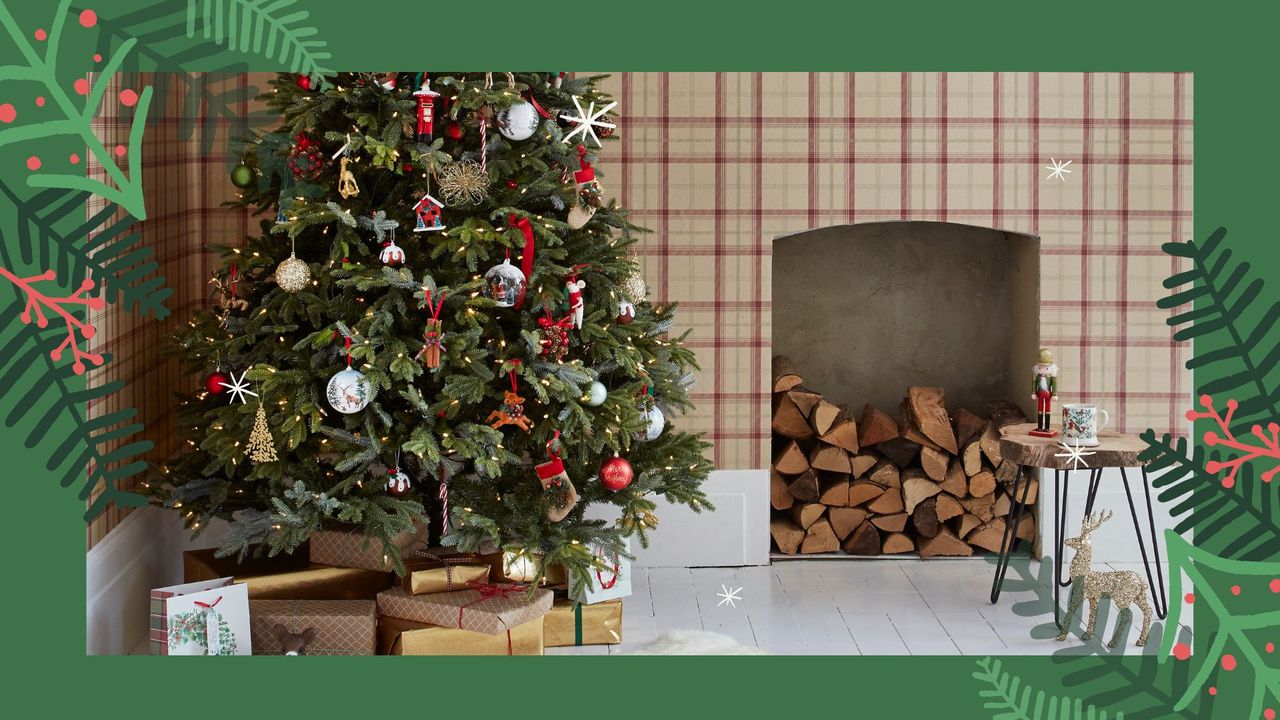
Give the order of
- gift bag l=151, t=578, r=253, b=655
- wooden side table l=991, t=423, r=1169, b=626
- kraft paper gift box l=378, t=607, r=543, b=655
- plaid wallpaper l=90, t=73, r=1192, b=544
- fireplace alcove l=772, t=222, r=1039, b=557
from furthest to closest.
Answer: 1. fireplace alcove l=772, t=222, r=1039, b=557
2. plaid wallpaper l=90, t=73, r=1192, b=544
3. wooden side table l=991, t=423, r=1169, b=626
4. kraft paper gift box l=378, t=607, r=543, b=655
5. gift bag l=151, t=578, r=253, b=655

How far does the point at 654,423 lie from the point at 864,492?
5.09ft

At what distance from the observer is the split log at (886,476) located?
242 inches

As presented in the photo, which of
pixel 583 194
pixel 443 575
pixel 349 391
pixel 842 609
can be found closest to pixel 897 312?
pixel 842 609

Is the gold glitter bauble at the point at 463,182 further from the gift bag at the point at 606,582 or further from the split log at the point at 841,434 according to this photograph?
the split log at the point at 841,434

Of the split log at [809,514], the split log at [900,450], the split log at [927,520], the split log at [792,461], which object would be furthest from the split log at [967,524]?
the split log at [792,461]

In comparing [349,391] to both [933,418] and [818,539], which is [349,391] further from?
[933,418]

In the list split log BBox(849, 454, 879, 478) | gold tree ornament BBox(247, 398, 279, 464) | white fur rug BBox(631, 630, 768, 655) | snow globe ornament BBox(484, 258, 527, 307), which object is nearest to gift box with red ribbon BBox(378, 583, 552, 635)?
white fur rug BBox(631, 630, 768, 655)

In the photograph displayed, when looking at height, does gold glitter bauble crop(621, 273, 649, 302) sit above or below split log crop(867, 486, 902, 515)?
above

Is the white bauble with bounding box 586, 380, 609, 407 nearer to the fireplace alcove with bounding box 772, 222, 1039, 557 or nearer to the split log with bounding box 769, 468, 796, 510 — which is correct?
the split log with bounding box 769, 468, 796, 510

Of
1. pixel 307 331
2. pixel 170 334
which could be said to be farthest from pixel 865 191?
pixel 170 334

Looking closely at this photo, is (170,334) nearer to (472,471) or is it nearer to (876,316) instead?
(472,471)

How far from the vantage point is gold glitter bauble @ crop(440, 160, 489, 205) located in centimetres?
458

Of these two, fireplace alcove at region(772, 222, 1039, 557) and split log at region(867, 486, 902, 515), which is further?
fireplace alcove at region(772, 222, 1039, 557)

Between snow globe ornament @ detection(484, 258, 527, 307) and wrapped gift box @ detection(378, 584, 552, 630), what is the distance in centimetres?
95
